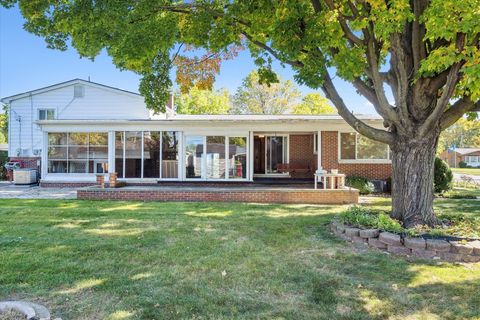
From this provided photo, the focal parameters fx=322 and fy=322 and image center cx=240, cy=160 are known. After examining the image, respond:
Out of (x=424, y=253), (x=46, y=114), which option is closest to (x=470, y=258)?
(x=424, y=253)

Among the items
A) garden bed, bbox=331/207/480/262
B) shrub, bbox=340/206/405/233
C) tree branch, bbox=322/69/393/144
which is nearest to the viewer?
garden bed, bbox=331/207/480/262

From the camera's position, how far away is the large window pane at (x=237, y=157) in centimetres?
1559

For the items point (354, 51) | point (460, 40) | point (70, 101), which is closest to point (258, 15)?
point (354, 51)

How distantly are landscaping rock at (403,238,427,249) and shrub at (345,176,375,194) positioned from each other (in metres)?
8.55

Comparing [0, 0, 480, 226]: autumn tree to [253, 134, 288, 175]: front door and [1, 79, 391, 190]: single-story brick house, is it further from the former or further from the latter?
[253, 134, 288, 175]: front door

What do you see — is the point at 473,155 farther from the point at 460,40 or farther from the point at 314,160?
the point at 460,40

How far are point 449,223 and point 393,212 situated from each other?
111 centimetres

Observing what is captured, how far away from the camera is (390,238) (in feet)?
18.7

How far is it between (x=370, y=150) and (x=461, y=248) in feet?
35.3

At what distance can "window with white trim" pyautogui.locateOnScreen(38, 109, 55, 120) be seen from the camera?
2089 centimetres

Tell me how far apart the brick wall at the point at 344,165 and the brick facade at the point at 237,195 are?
12.6 feet

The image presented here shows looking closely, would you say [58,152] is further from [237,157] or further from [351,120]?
[351,120]

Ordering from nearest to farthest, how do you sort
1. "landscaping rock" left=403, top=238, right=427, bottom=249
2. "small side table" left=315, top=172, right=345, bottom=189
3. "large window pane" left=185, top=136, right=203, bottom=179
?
"landscaping rock" left=403, top=238, right=427, bottom=249 < "small side table" left=315, top=172, right=345, bottom=189 < "large window pane" left=185, top=136, right=203, bottom=179

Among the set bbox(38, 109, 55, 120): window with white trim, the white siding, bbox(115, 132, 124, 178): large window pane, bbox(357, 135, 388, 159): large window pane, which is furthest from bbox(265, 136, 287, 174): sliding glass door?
bbox(38, 109, 55, 120): window with white trim
